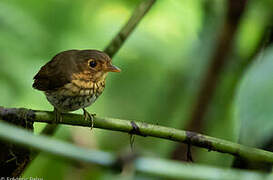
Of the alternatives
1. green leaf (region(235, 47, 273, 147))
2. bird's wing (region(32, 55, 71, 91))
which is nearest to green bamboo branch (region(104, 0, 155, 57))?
bird's wing (region(32, 55, 71, 91))

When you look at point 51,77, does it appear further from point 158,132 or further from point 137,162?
point 137,162

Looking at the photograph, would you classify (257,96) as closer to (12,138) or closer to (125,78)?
(12,138)

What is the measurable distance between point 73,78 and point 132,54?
22.8 inches

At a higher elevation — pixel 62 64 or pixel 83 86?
pixel 62 64

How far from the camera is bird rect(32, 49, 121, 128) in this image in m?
3.14

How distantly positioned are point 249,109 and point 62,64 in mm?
2710

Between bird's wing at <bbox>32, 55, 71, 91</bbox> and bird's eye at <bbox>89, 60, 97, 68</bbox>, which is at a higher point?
bird's eye at <bbox>89, 60, 97, 68</bbox>

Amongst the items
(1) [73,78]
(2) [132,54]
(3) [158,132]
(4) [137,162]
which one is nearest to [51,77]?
(1) [73,78]

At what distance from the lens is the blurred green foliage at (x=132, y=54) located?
3119mm

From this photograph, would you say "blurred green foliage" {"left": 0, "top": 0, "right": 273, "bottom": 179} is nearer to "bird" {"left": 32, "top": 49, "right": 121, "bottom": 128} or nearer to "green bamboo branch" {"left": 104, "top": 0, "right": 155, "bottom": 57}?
"bird" {"left": 32, "top": 49, "right": 121, "bottom": 128}

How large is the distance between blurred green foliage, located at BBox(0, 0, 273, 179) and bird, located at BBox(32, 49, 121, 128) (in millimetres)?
92

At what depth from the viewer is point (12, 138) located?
872 mm

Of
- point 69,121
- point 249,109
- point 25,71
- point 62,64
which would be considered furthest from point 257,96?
point 62,64

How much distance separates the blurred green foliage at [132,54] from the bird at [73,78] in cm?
9
